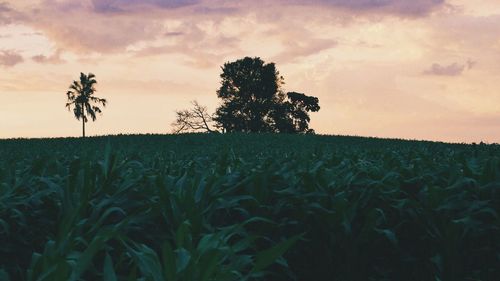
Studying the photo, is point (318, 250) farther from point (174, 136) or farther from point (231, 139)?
point (174, 136)

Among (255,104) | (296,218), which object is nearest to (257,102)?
(255,104)

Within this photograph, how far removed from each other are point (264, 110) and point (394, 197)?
5764 cm

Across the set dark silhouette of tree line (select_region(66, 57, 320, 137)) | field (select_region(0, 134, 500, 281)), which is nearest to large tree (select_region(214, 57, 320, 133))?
dark silhouette of tree line (select_region(66, 57, 320, 137))

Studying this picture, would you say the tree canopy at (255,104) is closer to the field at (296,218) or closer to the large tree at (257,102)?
the large tree at (257,102)

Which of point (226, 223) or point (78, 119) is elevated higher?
point (78, 119)

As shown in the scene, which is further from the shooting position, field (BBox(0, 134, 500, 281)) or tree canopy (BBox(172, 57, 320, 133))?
tree canopy (BBox(172, 57, 320, 133))

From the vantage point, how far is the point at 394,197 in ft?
14.4

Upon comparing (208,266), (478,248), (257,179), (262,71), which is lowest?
(478,248)

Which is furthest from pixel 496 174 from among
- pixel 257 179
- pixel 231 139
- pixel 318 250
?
pixel 231 139

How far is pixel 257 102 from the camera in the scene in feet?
206

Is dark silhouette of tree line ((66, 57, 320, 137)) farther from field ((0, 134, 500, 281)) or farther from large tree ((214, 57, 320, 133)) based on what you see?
field ((0, 134, 500, 281))

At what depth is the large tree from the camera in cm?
6069

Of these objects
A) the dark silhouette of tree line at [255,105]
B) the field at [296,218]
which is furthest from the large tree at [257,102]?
the field at [296,218]

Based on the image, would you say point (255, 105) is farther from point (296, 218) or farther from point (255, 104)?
point (296, 218)
